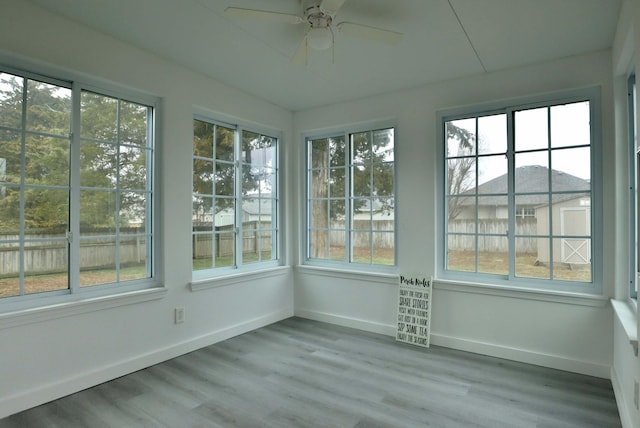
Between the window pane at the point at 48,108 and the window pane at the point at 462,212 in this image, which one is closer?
the window pane at the point at 48,108

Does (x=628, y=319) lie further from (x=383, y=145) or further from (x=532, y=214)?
(x=383, y=145)

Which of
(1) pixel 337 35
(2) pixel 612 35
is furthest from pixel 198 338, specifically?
(2) pixel 612 35

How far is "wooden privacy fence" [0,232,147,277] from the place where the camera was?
2443 millimetres

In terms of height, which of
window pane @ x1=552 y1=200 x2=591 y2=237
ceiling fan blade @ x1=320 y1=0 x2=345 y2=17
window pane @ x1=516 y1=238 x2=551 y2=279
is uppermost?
ceiling fan blade @ x1=320 y1=0 x2=345 y2=17

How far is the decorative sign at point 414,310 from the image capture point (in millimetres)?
3646

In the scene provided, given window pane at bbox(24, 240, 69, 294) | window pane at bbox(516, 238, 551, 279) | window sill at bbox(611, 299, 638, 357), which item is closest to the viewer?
window sill at bbox(611, 299, 638, 357)

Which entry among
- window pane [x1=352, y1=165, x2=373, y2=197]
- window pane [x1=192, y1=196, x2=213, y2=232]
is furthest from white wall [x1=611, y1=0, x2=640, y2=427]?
window pane [x1=192, y1=196, x2=213, y2=232]

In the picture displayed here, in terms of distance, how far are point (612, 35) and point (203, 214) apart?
12.2 feet

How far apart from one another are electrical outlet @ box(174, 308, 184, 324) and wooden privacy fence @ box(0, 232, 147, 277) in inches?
21.3

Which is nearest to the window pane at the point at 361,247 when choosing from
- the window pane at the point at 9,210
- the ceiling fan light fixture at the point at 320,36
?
the ceiling fan light fixture at the point at 320,36

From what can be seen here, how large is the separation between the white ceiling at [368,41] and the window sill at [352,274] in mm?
2003

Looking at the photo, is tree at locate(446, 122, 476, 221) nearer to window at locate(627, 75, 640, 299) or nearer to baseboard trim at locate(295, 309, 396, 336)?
window at locate(627, 75, 640, 299)

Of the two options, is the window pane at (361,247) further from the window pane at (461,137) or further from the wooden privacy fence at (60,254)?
the wooden privacy fence at (60,254)

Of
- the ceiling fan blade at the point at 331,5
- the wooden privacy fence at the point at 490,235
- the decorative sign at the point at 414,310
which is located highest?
the ceiling fan blade at the point at 331,5
